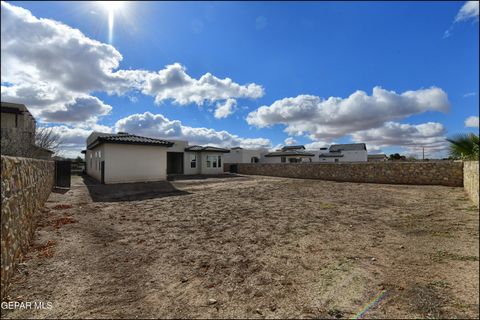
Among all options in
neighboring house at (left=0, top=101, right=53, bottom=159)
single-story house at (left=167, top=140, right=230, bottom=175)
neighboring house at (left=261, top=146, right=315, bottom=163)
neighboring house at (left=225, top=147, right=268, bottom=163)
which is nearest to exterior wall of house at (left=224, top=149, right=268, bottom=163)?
neighboring house at (left=225, top=147, right=268, bottom=163)

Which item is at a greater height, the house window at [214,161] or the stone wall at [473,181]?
the house window at [214,161]

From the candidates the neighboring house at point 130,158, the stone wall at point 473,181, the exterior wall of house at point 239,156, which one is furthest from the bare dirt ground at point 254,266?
the exterior wall of house at point 239,156

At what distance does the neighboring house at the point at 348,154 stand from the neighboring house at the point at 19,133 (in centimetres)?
3858

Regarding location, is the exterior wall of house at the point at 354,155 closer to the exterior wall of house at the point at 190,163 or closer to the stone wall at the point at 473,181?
the exterior wall of house at the point at 190,163

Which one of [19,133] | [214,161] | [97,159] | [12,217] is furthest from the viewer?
[214,161]

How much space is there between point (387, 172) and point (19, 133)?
77.2ft

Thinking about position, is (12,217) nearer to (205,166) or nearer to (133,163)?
(133,163)

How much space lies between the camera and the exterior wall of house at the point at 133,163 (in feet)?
45.3

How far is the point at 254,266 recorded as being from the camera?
3.44 metres

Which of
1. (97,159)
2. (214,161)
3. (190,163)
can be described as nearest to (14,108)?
(97,159)

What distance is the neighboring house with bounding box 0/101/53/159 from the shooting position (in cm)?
1318

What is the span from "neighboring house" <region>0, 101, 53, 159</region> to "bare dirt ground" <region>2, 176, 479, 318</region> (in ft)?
34.8

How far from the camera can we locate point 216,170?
85.4ft

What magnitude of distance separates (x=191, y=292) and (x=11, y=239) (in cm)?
247
